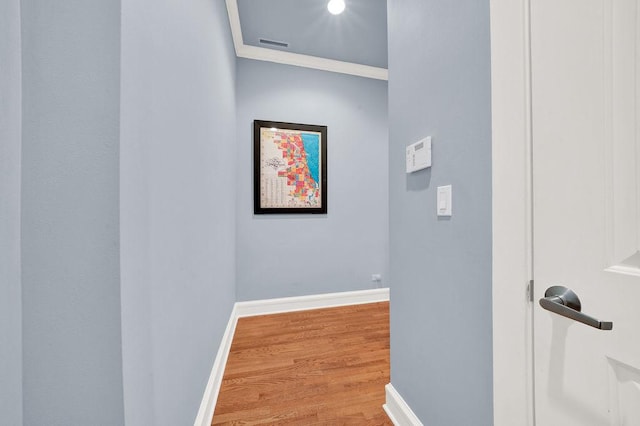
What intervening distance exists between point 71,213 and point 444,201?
1.07m

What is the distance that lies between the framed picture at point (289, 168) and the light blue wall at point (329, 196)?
8 cm

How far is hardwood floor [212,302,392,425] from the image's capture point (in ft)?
4.09

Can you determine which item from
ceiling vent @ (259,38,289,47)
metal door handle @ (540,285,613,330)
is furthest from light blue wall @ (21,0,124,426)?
ceiling vent @ (259,38,289,47)

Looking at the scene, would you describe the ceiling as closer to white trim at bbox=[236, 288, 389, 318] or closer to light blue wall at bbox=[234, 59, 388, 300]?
light blue wall at bbox=[234, 59, 388, 300]

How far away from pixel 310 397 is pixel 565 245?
1.43 m

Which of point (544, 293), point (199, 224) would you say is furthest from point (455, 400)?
point (199, 224)

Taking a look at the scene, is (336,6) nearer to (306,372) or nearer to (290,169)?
(290,169)

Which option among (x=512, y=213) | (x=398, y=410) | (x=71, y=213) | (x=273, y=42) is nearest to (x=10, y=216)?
(x=71, y=213)

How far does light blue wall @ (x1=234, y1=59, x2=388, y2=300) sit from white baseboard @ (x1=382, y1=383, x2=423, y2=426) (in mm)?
1489

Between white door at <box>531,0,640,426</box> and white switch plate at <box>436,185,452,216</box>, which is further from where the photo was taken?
white switch plate at <box>436,185,452,216</box>

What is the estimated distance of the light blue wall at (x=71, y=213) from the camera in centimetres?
45

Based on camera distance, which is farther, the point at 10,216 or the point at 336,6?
the point at 336,6

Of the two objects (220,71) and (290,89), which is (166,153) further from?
(290,89)

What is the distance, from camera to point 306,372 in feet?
5.16
